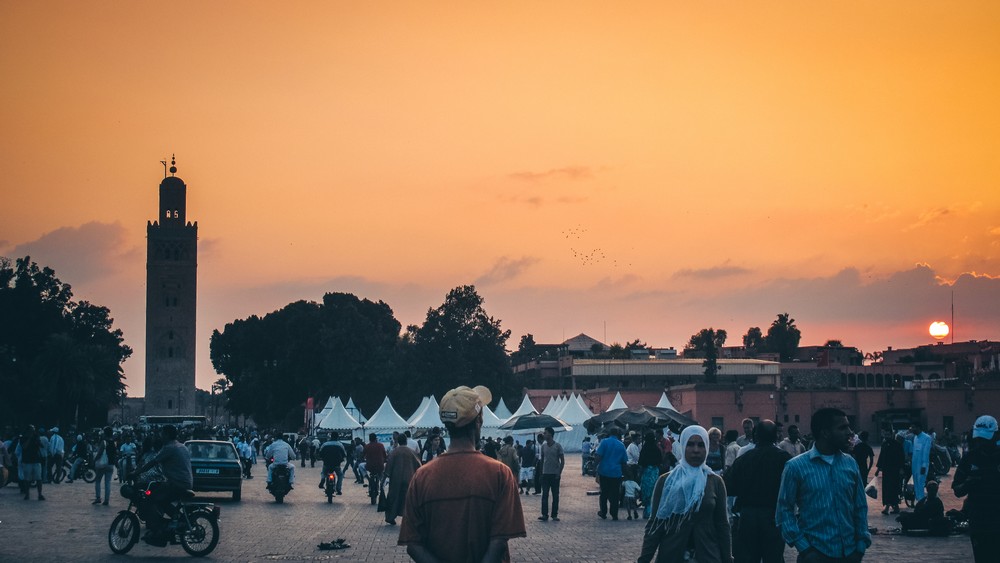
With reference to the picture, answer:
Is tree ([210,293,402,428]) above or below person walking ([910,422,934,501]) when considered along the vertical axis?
above

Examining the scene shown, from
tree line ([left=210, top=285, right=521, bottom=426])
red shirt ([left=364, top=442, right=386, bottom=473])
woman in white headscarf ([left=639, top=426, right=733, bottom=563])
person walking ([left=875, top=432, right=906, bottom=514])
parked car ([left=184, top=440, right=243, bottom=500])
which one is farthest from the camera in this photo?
tree line ([left=210, top=285, right=521, bottom=426])

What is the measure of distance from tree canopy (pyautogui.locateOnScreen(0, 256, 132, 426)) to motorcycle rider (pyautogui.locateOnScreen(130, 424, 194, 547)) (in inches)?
2432

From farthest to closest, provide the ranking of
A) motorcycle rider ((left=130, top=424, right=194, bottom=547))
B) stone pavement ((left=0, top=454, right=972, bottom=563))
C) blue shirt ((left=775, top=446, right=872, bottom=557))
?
stone pavement ((left=0, top=454, right=972, bottom=563)) < motorcycle rider ((left=130, top=424, right=194, bottom=547)) < blue shirt ((left=775, top=446, right=872, bottom=557))

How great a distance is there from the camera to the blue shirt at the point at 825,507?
7.54 metres

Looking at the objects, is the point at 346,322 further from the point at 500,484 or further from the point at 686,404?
the point at 500,484

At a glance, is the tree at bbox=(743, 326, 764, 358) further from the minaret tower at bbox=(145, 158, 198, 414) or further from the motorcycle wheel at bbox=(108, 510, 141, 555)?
the motorcycle wheel at bbox=(108, 510, 141, 555)

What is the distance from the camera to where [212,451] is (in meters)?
28.0

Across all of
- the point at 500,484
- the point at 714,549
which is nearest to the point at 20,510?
the point at 714,549

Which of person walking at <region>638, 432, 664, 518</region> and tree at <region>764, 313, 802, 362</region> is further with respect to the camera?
tree at <region>764, 313, 802, 362</region>

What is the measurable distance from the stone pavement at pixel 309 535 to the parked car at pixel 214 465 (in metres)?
0.69

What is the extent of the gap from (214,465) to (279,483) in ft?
4.97

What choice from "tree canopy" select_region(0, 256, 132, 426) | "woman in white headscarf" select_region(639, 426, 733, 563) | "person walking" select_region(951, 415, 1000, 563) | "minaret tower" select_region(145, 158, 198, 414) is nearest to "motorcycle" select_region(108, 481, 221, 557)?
"woman in white headscarf" select_region(639, 426, 733, 563)

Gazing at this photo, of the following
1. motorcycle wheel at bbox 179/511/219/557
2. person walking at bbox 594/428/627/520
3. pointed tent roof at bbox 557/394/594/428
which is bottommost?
motorcycle wheel at bbox 179/511/219/557

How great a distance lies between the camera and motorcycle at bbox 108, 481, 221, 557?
15922mm
